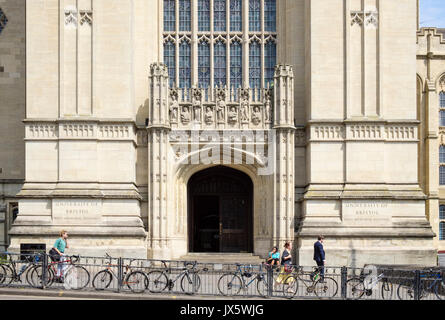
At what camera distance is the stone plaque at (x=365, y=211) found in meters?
29.7

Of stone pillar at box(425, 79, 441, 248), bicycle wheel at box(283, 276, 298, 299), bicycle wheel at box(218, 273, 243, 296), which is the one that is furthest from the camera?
stone pillar at box(425, 79, 441, 248)

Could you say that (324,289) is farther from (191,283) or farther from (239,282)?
(191,283)

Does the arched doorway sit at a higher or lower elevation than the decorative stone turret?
lower

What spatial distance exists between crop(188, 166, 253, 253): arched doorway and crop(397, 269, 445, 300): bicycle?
11.9 m

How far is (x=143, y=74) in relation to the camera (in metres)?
31.8

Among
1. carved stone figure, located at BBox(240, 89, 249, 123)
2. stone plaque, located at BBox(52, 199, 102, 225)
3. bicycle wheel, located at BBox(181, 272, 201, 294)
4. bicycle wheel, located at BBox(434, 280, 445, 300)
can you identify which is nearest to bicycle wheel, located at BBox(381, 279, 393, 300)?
bicycle wheel, located at BBox(434, 280, 445, 300)

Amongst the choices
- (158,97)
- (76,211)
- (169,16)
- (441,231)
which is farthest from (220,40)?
(441,231)

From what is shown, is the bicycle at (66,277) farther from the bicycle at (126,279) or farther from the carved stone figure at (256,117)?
the carved stone figure at (256,117)

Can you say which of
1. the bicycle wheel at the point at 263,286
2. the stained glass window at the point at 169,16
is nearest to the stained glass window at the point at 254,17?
the stained glass window at the point at 169,16

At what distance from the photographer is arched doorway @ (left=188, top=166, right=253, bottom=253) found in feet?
108

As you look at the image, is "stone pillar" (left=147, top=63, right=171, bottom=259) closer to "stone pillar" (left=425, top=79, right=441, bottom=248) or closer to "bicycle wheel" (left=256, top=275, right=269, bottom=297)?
"bicycle wheel" (left=256, top=275, right=269, bottom=297)

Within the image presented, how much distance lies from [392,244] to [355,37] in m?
8.45

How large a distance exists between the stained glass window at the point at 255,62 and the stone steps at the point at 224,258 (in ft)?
24.8
